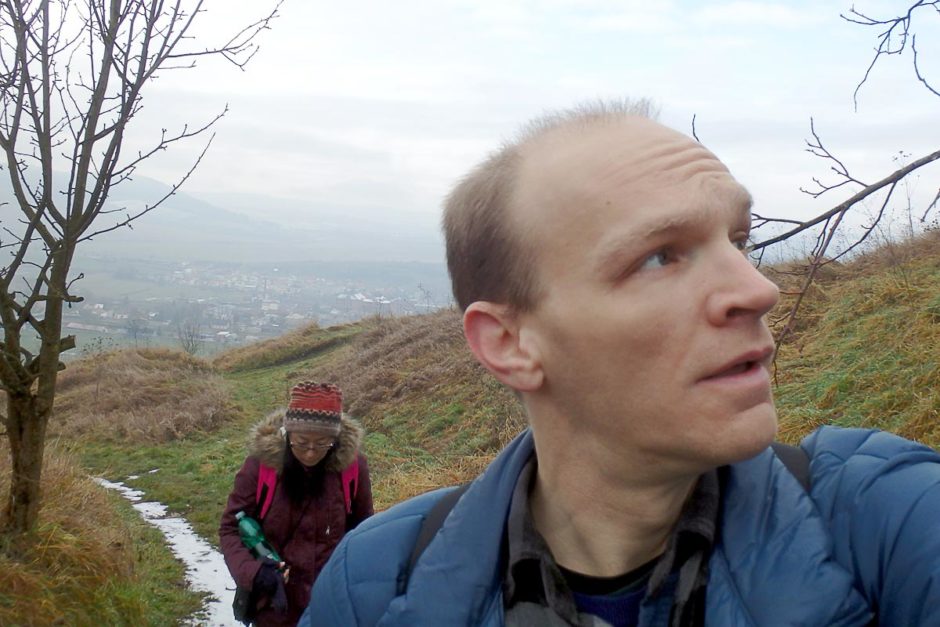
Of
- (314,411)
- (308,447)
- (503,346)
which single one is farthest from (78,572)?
(503,346)

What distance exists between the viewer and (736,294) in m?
1.23

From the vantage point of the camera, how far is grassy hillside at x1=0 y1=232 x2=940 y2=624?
18.6 ft

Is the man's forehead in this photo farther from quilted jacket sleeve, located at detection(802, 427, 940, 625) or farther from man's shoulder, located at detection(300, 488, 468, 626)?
man's shoulder, located at detection(300, 488, 468, 626)

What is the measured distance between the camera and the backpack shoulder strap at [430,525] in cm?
151

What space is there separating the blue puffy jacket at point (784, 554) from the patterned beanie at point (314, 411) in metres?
2.79

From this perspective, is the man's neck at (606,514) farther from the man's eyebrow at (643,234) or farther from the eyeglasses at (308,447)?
the eyeglasses at (308,447)

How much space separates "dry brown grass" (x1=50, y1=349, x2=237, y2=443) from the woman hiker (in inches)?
493

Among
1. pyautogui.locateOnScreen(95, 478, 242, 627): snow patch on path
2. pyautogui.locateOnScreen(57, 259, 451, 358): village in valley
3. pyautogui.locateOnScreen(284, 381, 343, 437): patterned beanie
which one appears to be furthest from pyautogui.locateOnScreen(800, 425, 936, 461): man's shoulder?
pyautogui.locateOnScreen(57, 259, 451, 358): village in valley

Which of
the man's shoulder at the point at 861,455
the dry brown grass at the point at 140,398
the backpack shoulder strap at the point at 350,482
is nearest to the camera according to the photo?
the man's shoulder at the point at 861,455

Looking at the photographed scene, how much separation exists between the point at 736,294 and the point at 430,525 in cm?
78

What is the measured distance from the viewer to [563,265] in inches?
53.3

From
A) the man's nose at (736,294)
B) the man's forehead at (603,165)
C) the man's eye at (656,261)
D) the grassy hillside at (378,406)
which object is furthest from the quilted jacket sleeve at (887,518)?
the grassy hillside at (378,406)

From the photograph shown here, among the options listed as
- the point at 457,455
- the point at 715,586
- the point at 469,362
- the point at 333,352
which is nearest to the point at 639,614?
the point at 715,586

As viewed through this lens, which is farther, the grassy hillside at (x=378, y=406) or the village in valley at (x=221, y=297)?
the village in valley at (x=221, y=297)
